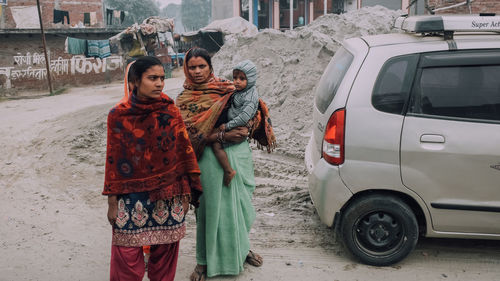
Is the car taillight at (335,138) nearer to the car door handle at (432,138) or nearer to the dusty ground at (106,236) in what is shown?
the car door handle at (432,138)

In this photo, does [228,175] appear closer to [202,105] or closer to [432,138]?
[202,105]

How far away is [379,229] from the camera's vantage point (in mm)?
3400

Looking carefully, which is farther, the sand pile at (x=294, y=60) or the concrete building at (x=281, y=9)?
the concrete building at (x=281, y=9)

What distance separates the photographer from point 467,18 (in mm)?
3301

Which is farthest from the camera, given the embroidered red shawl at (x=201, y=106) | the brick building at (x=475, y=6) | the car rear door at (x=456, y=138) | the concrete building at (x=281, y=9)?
the concrete building at (x=281, y=9)

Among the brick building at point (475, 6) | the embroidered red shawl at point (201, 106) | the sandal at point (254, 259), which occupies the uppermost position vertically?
the brick building at point (475, 6)

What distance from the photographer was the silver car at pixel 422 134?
314 cm

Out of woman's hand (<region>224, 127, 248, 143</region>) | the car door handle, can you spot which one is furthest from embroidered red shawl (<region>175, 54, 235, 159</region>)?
the car door handle

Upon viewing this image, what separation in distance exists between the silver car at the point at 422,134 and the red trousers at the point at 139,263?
4.15 feet

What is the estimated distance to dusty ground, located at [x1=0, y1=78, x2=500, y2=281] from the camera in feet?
11.2

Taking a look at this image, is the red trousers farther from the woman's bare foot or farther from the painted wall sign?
the painted wall sign

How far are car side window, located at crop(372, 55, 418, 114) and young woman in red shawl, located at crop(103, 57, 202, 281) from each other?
1477 mm

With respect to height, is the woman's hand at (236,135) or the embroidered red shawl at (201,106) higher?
the embroidered red shawl at (201,106)

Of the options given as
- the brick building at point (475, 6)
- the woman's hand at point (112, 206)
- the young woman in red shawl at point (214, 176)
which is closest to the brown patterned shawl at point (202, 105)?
the young woman in red shawl at point (214, 176)
